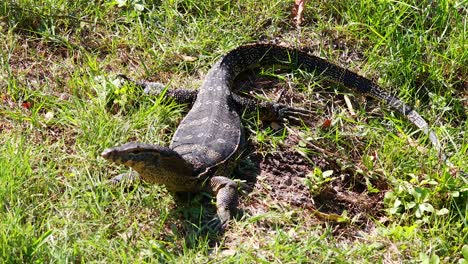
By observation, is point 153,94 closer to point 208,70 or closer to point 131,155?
point 208,70

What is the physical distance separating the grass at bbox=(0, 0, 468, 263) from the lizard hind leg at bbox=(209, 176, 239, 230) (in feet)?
0.39

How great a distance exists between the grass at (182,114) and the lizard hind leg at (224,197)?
0.39 feet

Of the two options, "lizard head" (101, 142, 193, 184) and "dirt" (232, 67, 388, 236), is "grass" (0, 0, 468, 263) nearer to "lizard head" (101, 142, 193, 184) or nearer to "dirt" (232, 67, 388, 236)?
"dirt" (232, 67, 388, 236)

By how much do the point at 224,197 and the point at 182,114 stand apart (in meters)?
1.26

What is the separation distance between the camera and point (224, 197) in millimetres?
5129

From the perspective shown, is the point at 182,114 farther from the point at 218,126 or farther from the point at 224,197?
the point at 224,197

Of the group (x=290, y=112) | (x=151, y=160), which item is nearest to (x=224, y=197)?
(x=151, y=160)

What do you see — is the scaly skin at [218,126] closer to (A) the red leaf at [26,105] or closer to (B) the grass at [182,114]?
(B) the grass at [182,114]

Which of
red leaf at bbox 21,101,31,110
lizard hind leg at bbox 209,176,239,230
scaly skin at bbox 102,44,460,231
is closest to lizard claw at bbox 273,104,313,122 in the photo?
scaly skin at bbox 102,44,460,231

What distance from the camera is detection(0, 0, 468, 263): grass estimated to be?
4.76 meters

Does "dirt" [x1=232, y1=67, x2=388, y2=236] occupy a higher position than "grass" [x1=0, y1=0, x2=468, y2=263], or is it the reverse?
"grass" [x1=0, y1=0, x2=468, y2=263]

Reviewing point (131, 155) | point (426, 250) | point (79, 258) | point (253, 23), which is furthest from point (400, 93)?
point (79, 258)

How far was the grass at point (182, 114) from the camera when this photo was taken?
4.76 m

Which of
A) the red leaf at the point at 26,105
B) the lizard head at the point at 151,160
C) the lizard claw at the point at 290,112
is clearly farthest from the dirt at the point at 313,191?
the red leaf at the point at 26,105
